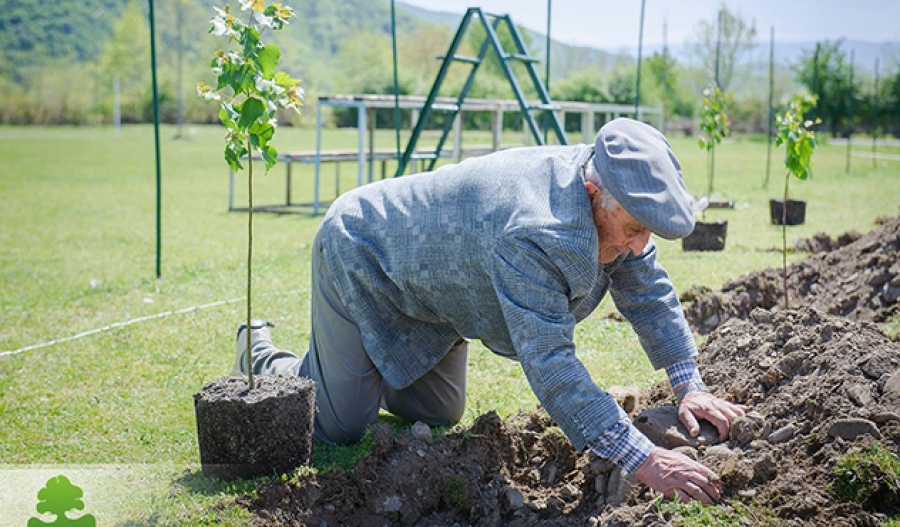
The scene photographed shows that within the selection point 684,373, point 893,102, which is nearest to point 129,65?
point 893,102

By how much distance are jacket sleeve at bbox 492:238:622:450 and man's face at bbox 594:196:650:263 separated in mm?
177

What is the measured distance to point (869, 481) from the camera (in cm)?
265

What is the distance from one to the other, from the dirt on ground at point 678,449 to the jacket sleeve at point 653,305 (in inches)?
8.9

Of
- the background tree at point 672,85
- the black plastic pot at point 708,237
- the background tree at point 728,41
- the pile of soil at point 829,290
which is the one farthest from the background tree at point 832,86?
the pile of soil at point 829,290

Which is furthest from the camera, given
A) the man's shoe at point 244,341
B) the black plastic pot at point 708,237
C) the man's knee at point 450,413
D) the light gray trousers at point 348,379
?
the black plastic pot at point 708,237

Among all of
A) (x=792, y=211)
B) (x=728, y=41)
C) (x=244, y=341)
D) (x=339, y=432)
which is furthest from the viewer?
(x=728, y=41)

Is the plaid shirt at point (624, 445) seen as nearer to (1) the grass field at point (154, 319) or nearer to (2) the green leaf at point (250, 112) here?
(1) the grass field at point (154, 319)

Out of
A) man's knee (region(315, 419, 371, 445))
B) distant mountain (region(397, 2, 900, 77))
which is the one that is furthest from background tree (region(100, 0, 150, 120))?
man's knee (region(315, 419, 371, 445))

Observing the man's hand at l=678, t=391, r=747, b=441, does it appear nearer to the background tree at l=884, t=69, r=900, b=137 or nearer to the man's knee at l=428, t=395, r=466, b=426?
the man's knee at l=428, t=395, r=466, b=426

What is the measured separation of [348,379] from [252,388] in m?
→ 0.44

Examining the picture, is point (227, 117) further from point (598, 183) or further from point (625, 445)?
point (625, 445)

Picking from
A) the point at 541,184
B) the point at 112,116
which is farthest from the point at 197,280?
the point at 112,116

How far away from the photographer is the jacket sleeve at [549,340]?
106 inches

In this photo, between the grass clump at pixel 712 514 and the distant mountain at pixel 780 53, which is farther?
the distant mountain at pixel 780 53
